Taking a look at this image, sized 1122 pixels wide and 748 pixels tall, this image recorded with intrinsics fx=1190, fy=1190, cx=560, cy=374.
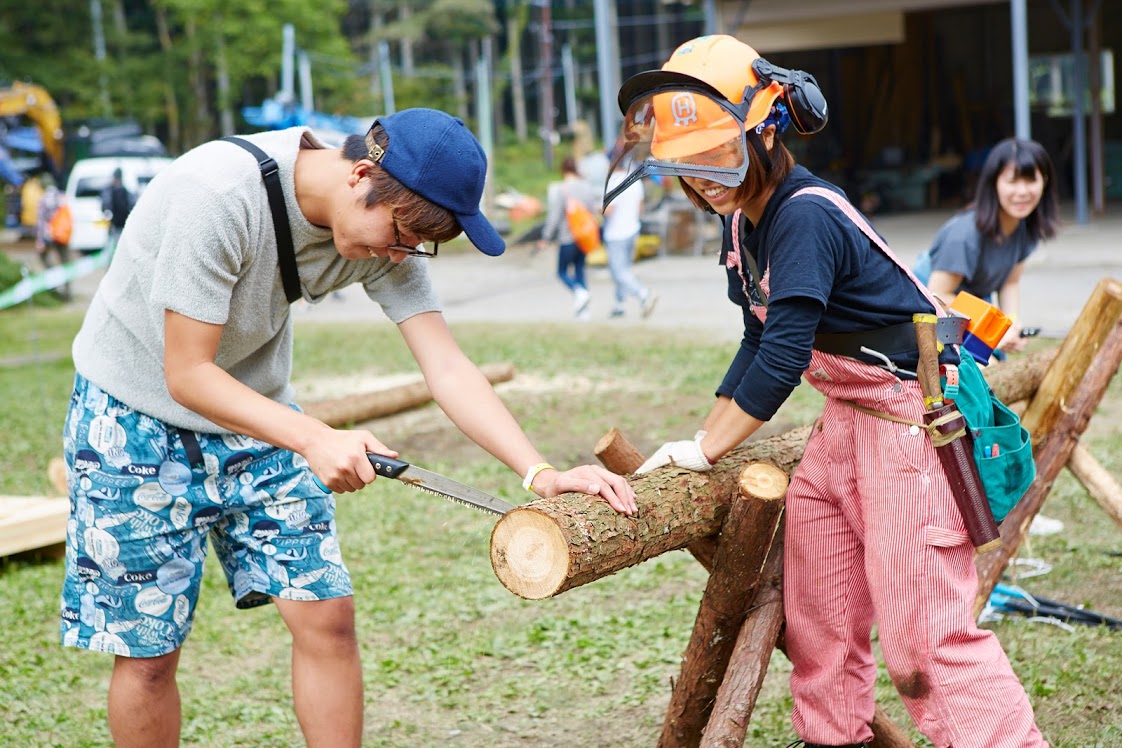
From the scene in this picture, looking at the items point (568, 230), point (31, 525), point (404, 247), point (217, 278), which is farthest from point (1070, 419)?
point (568, 230)

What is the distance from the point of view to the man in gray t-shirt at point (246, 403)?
8.45ft

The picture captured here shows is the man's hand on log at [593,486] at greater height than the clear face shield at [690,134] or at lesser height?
lesser

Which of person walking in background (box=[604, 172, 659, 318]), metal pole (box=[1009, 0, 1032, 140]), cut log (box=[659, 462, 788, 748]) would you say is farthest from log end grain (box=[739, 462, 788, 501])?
metal pole (box=[1009, 0, 1032, 140])

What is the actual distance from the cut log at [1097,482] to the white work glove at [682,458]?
206 cm

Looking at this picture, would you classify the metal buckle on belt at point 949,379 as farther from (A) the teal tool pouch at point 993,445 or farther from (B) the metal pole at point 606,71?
(B) the metal pole at point 606,71

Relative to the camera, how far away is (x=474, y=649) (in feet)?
14.7

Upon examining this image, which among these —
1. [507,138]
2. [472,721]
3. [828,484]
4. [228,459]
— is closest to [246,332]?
[228,459]

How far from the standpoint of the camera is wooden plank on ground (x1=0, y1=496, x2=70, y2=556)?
214 inches

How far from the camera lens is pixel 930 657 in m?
2.72

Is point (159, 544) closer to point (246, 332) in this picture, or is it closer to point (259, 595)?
point (259, 595)

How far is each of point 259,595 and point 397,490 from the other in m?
3.65

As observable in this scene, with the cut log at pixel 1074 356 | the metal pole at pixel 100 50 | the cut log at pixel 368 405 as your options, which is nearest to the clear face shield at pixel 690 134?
the cut log at pixel 1074 356

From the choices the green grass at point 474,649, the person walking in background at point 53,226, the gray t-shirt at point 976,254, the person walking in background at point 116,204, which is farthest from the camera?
the person walking in background at point 53,226

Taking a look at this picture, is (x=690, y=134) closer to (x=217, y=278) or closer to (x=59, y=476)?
(x=217, y=278)
